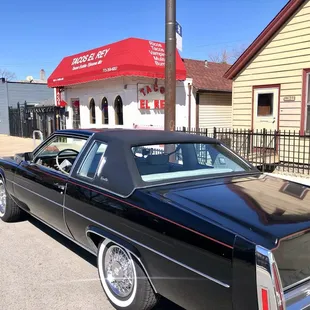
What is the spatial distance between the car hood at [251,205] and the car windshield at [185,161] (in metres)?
0.34

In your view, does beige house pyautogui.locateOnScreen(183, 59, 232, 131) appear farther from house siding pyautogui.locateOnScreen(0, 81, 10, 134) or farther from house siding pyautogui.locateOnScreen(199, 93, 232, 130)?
house siding pyautogui.locateOnScreen(0, 81, 10, 134)

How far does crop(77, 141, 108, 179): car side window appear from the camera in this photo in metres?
3.37

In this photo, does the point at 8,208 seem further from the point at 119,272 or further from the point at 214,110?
the point at 214,110

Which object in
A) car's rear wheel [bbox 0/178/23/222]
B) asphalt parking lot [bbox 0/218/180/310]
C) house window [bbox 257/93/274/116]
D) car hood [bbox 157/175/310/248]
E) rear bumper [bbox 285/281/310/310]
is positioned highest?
house window [bbox 257/93/274/116]

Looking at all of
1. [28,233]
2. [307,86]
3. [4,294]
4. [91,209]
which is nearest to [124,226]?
[91,209]

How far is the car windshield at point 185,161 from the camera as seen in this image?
10.8ft

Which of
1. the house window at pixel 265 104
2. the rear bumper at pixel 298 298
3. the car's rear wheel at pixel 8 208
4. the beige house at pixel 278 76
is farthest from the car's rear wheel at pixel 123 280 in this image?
the house window at pixel 265 104

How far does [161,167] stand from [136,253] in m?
1.03

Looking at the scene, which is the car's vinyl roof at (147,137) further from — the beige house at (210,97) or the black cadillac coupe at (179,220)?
the beige house at (210,97)

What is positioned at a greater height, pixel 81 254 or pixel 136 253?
pixel 136 253

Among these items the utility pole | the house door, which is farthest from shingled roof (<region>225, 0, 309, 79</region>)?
the utility pole

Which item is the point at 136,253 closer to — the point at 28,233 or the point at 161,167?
the point at 161,167

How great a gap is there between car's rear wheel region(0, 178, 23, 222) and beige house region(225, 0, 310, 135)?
718 cm

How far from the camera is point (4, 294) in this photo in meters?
3.30
